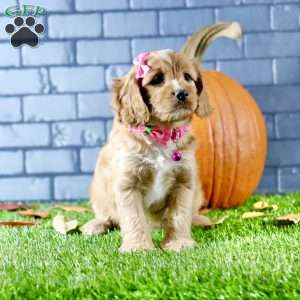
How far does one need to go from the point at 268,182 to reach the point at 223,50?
0.84m

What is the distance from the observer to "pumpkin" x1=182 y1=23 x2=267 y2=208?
10.4ft

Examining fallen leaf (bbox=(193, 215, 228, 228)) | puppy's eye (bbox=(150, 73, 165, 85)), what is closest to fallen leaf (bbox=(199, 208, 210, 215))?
fallen leaf (bbox=(193, 215, 228, 228))

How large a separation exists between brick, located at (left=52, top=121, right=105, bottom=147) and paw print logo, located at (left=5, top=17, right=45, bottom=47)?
0.53 meters

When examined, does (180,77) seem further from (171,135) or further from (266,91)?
(266,91)

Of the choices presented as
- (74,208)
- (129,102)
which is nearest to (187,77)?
(129,102)

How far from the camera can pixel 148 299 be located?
148 centimetres

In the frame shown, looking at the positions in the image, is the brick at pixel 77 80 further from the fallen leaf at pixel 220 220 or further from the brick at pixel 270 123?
the fallen leaf at pixel 220 220

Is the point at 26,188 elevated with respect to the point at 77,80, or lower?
lower

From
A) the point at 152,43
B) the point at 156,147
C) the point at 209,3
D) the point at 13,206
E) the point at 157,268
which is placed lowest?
A: the point at 13,206

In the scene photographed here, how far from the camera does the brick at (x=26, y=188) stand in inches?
148

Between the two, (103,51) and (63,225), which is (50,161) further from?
(63,225)

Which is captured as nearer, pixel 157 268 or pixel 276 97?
pixel 157 268

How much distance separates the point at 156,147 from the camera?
2230mm

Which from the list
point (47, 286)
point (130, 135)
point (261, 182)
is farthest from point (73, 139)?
point (47, 286)
